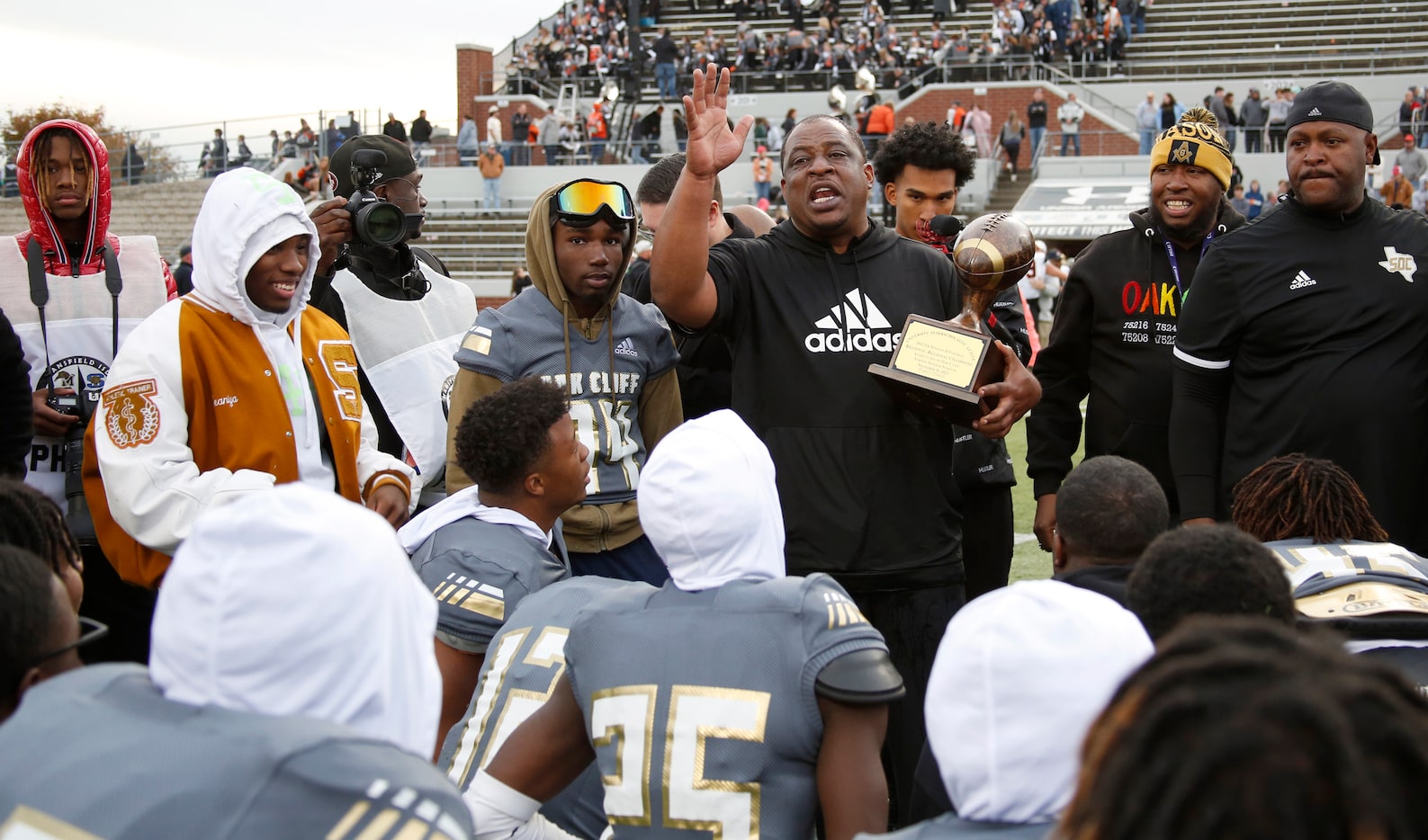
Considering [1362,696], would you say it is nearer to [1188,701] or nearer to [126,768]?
[1188,701]

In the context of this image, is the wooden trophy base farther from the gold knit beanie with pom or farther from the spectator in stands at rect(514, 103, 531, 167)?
the spectator in stands at rect(514, 103, 531, 167)

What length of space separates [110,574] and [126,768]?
2442mm

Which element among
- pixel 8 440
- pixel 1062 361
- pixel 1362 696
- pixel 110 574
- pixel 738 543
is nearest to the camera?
pixel 1362 696

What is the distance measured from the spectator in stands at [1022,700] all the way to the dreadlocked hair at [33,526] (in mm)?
1836

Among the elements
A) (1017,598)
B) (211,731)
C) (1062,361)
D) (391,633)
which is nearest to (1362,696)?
(1017,598)

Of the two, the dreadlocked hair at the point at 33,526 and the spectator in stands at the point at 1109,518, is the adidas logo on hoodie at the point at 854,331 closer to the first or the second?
the spectator in stands at the point at 1109,518

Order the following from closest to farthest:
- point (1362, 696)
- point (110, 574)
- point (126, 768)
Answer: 1. point (1362, 696)
2. point (126, 768)
3. point (110, 574)

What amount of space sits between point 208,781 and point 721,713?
3.00ft

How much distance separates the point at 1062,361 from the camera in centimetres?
438

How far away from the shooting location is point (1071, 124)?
2556cm

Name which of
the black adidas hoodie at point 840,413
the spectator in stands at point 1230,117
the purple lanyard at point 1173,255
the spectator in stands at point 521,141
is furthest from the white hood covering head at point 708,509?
the spectator in stands at point 521,141

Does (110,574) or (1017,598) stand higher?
(1017,598)

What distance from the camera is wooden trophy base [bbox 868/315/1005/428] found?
3.28m

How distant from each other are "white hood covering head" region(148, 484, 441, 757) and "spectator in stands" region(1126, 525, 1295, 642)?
1.23 metres
